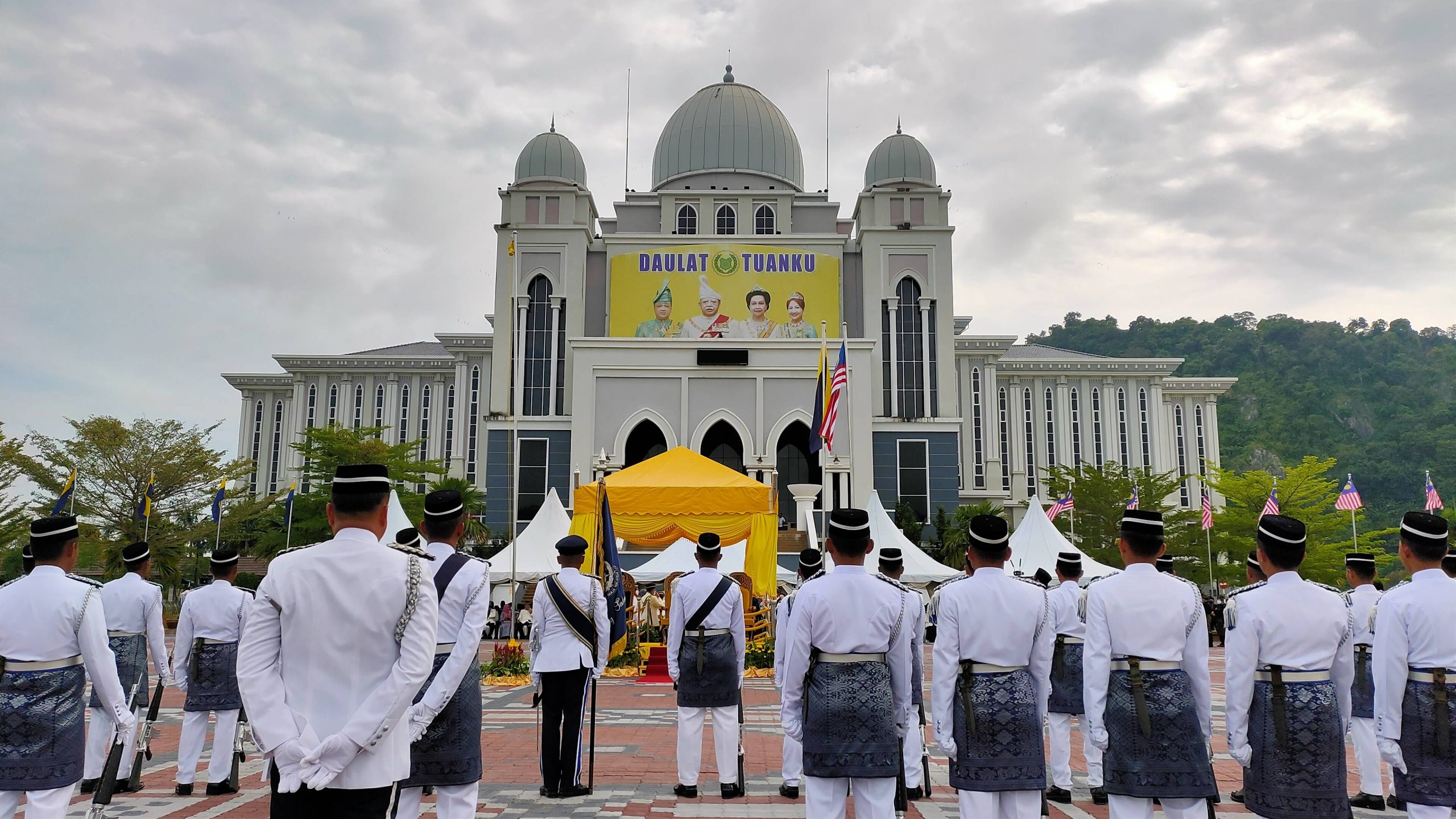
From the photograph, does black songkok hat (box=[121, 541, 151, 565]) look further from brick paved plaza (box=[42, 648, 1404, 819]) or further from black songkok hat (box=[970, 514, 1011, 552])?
black songkok hat (box=[970, 514, 1011, 552])

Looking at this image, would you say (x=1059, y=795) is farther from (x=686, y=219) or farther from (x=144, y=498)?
(x=686, y=219)

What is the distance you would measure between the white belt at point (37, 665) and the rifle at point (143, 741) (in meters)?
2.74

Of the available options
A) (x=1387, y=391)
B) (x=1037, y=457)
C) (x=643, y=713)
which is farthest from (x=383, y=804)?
(x=1387, y=391)

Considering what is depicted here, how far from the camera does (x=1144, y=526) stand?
5.49 metres

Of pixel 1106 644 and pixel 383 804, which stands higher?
pixel 1106 644

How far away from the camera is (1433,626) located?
563cm

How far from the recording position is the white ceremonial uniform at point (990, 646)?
17.5ft

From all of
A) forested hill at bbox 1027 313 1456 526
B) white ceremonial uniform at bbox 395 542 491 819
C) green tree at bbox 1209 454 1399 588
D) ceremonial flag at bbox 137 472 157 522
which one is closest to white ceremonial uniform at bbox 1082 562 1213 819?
white ceremonial uniform at bbox 395 542 491 819

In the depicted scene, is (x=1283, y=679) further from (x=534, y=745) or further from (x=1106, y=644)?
(x=534, y=745)

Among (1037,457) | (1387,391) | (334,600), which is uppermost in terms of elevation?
(1387,391)

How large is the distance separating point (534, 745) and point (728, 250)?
116 ft

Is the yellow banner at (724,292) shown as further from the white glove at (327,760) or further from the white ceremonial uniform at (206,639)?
the white glove at (327,760)

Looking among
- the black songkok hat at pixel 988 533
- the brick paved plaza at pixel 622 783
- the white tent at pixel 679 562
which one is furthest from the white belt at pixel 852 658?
the white tent at pixel 679 562

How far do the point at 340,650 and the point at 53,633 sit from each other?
124 inches
